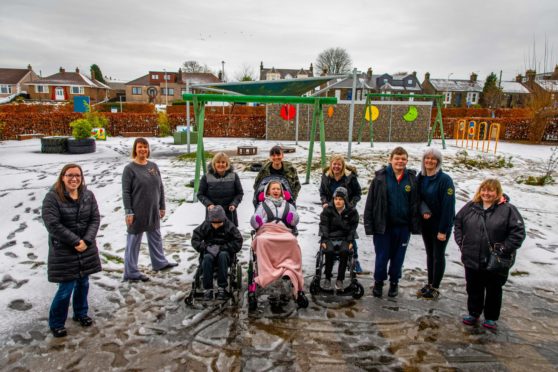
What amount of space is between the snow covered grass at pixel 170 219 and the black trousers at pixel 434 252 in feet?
2.64

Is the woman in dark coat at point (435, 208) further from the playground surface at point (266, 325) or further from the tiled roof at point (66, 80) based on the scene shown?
the tiled roof at point (66, 80)

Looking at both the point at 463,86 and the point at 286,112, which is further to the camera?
the point at 463,86

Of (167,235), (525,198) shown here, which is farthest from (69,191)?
(525,198)

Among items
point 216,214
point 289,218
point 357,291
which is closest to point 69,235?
point 216,214

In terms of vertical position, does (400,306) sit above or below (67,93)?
below

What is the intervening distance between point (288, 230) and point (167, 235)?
278cm

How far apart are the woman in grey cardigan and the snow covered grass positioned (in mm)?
375

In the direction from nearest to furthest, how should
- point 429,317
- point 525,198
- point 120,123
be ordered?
point 429,317 < point 525,198 < point 120,123

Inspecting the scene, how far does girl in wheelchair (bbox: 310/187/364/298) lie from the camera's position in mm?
4289

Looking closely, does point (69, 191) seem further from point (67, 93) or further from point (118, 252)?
point (67, 93)

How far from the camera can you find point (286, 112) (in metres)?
16.8

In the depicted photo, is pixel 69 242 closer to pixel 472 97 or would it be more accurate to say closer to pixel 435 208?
pixel 435 208

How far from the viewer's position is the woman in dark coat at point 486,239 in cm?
347

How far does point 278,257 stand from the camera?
3998 millimetres
